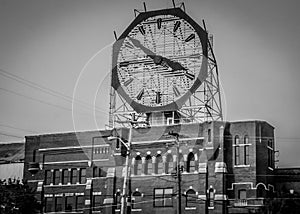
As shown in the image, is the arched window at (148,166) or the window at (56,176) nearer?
the arched window at (148,166)

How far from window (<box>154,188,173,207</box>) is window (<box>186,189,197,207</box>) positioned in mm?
1516

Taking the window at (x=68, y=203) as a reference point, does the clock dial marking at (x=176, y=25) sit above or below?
above

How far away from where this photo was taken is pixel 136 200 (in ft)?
230

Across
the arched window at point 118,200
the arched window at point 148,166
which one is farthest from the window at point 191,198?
the arched window at point 118,200

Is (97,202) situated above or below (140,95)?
below

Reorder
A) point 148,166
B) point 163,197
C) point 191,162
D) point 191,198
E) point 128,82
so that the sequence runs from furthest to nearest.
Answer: point 128,82 → point 148,166 → point 191,162 → point 163,197 → point 191,198

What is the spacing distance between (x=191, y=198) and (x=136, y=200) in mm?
5316

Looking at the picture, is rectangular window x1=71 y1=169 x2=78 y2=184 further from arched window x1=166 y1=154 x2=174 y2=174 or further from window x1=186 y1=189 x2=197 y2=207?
window x1=186 y1=189 x2=197 y2=207

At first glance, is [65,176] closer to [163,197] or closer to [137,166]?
[137,166]

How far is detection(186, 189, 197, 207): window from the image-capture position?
221ft

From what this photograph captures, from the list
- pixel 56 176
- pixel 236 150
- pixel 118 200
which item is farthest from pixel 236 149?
pixel 56 176

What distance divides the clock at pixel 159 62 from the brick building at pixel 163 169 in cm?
288

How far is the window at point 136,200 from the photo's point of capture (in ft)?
229

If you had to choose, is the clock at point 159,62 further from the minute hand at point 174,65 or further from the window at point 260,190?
the window at point 260,190
